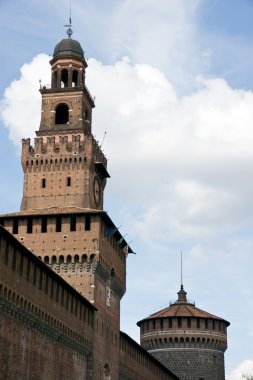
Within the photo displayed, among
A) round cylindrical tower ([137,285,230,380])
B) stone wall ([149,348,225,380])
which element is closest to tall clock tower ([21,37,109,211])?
round cylindrical tower ([137,285,230,380])

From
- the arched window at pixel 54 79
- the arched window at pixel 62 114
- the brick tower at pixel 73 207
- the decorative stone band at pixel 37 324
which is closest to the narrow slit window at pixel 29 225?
the brick tower at pixel 73 207

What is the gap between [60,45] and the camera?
48406 millimetres

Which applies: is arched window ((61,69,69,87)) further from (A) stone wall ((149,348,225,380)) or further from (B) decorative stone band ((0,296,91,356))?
(A) stone wall ((149,348,225,380))

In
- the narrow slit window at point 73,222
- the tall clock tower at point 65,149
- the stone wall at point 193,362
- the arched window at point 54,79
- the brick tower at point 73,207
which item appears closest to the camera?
the brick tower at point 73,207

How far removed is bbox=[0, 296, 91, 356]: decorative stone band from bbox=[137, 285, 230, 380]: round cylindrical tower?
30565 mm

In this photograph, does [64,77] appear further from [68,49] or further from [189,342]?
[189,342]

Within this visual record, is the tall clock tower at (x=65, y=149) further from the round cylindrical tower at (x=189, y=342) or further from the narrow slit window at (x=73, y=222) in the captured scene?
the round cylindrical tower at (x=189, y=342)

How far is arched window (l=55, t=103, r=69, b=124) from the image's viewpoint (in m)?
46.6

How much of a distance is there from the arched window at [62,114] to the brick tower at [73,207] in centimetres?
6

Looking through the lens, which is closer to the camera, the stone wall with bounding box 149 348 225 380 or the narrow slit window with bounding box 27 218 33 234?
the narrow slit window with bounding box 27 218 33 234

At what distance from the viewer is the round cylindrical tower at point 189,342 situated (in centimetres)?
6612

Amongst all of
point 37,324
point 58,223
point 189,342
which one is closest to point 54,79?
point 58,223

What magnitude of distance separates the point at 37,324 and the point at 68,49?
22849 mm

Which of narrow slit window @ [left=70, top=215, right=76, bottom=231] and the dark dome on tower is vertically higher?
the dark dome on tower
